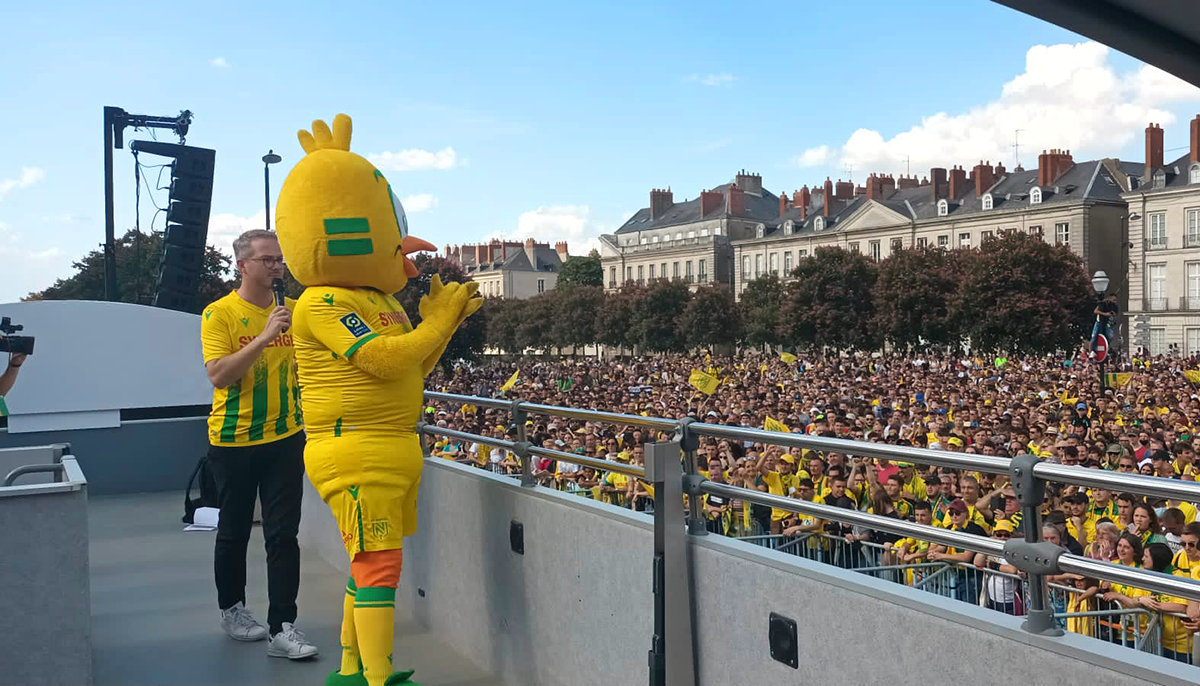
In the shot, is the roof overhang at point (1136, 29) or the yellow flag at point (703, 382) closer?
the roof overhang at point (1136, 29)

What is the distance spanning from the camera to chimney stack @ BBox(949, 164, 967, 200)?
280 ft

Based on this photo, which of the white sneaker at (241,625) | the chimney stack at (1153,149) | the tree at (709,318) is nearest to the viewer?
the white sneaker at (241,625)

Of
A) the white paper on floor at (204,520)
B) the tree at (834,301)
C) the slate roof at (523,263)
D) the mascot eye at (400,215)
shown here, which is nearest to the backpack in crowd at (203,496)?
the white paper on floor at (204,520)

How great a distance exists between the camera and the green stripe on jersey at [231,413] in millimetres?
4988

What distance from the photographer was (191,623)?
562 cm

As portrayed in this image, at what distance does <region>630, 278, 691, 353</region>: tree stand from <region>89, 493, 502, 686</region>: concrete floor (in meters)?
80.6

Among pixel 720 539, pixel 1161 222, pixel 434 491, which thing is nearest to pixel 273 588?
pixel 434 491

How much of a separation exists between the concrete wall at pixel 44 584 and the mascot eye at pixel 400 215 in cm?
160

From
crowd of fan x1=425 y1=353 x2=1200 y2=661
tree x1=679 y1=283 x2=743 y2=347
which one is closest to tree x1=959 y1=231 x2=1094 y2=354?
tree x1=679 y1=283 x2=743 y2=347

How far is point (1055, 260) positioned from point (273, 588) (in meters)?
58.2

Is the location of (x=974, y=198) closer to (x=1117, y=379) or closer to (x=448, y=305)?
(x=1117, y=379)

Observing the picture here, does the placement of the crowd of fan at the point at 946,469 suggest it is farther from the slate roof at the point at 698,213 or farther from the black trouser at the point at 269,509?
the slate roof at the point at 698,213

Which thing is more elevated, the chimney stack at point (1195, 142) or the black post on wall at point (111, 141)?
the chimney stack at point (1195, 142)

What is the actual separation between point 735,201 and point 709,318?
28509mm
